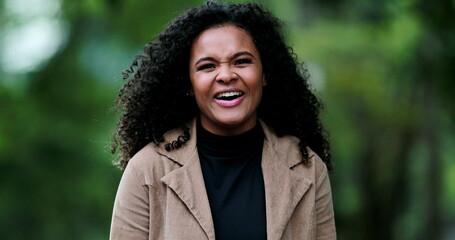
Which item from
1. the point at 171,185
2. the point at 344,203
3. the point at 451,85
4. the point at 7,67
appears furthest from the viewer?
the point at 344,203

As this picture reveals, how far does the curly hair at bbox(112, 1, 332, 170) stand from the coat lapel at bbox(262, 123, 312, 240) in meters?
0.11

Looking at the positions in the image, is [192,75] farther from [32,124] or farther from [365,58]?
[32,124]

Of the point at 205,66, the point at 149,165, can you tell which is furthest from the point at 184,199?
the point at 205,66

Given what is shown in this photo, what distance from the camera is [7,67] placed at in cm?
1340

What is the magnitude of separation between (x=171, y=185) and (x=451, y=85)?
598cm

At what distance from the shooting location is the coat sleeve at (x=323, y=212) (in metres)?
3.98

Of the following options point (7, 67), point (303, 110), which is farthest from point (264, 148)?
point (7, 67)

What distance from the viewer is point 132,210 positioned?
375 centimetres

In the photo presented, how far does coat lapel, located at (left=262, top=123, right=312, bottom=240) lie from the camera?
12.3ft

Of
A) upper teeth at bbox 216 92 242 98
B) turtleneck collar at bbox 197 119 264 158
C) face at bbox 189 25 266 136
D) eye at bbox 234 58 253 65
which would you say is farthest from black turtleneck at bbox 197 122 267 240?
eye at bbox 234 58 253 65

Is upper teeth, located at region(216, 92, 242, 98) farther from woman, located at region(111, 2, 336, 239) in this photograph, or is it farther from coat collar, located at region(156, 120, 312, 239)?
coat collar, located at region(156, 120, 312, 239)

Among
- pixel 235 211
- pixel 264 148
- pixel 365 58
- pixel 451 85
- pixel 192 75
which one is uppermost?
pixel 365 58

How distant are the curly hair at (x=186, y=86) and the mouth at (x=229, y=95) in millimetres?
248

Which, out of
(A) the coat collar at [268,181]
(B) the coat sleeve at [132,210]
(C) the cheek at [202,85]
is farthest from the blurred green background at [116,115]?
(B) the coat sleeve at [132,210]
